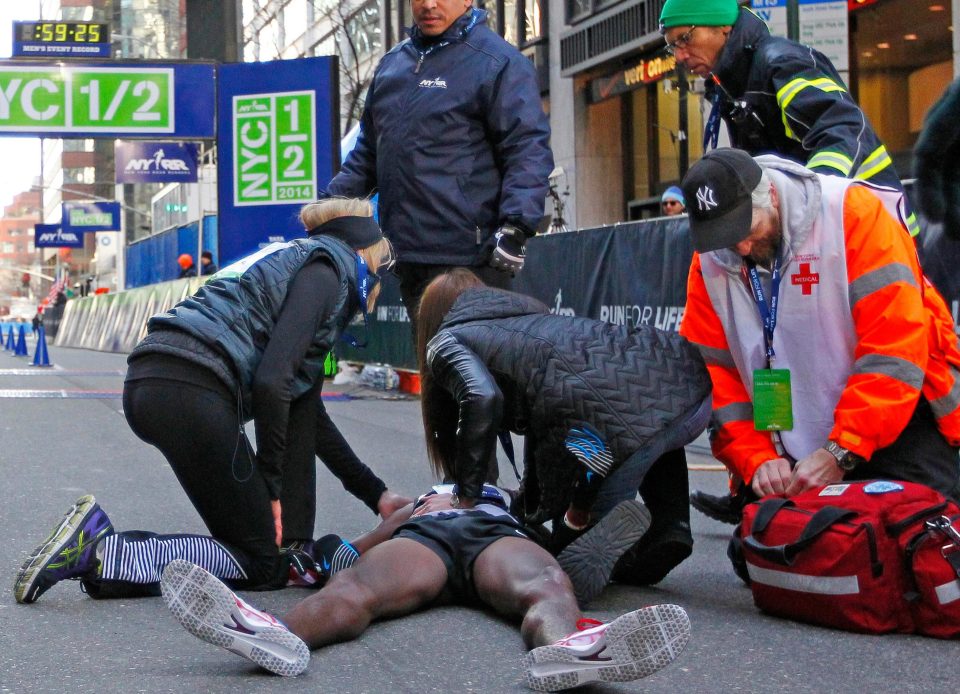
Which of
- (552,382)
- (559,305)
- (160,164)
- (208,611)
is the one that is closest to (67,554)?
(208,611)

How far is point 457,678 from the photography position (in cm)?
336

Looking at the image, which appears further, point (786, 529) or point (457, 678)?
point (786, 529)

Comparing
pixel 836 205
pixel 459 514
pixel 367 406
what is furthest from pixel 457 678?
pixel 367 406

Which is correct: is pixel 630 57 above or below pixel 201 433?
above

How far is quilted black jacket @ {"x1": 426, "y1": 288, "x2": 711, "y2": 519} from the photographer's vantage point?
13.3ft

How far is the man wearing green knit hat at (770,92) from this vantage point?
468 centimetres

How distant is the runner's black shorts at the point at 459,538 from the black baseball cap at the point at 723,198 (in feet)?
3.24

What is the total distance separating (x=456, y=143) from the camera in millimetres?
5469

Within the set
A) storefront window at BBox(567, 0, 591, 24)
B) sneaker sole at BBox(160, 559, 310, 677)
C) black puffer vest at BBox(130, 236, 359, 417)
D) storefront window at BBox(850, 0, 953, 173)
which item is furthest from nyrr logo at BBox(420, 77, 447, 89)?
storefront window at BBox(567, 0, 591, 24)

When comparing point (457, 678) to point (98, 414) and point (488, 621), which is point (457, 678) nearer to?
point (488, 621)

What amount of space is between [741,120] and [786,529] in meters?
1.75

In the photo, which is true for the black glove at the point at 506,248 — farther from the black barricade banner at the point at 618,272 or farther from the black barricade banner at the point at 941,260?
the black barricade banner at the point at 618,272

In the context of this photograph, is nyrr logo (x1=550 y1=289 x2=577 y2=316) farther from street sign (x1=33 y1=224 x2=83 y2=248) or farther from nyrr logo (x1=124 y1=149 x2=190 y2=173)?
street sign (x1=33 y1=224 x2=83 y2=248)

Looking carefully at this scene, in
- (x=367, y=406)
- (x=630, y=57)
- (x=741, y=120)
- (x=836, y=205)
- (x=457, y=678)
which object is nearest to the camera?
(x=457, y=678)
